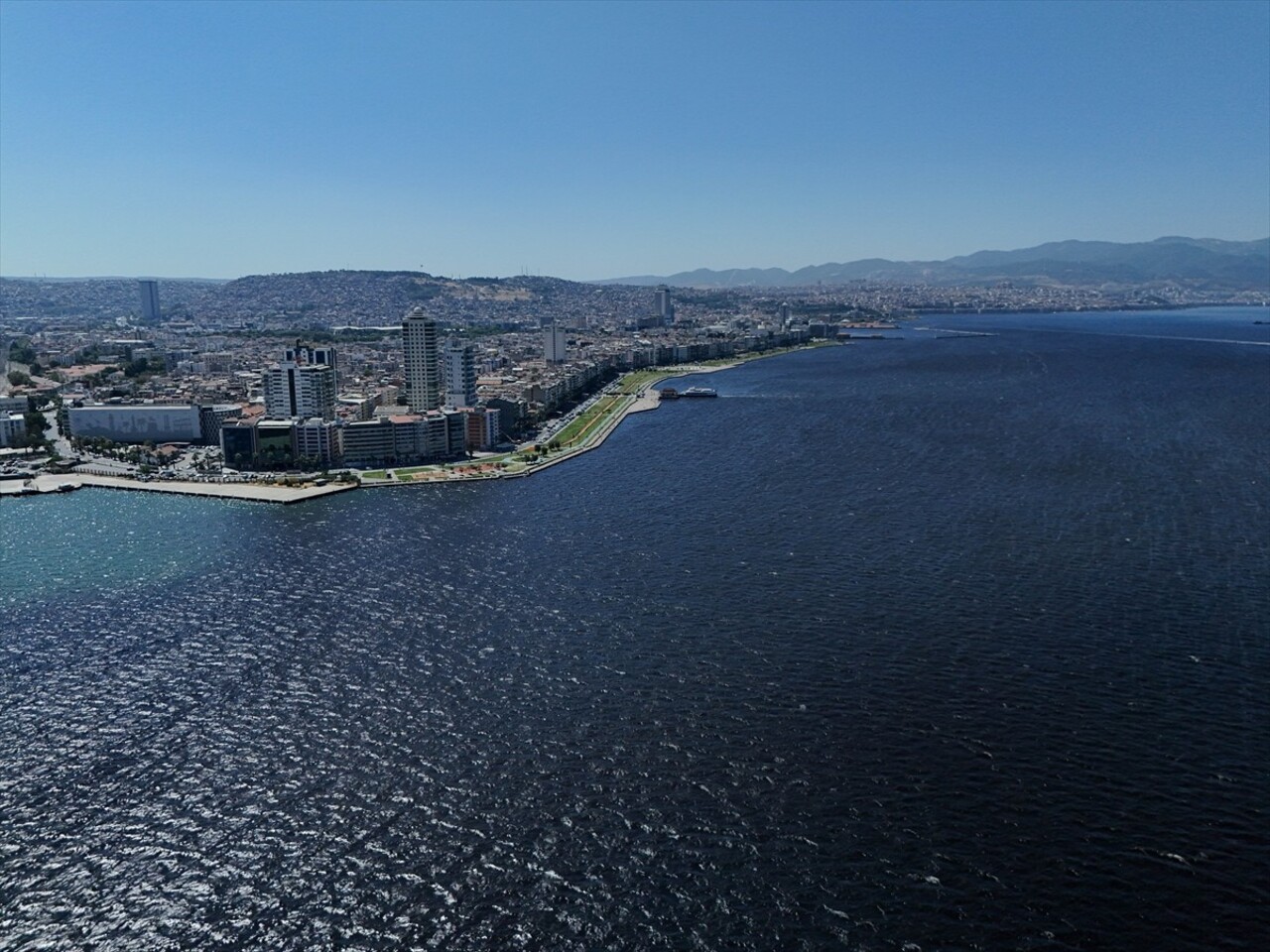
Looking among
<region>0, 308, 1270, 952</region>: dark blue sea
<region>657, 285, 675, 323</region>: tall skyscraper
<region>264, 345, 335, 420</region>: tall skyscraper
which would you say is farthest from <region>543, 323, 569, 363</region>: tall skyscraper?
<region>657, 285, 675, 323</region>: tall skyscraper

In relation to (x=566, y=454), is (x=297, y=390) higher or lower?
higher

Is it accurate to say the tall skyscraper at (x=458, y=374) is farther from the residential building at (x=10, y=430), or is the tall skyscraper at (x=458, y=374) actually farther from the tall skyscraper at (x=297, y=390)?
the residential building at (x=10, y=430)

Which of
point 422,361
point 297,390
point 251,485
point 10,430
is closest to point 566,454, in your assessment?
point 422,361

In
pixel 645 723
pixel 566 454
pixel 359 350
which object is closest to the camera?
pixel 645 723

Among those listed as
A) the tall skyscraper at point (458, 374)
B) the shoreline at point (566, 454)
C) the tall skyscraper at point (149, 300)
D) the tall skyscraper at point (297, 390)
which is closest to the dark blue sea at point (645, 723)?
the shoreline at point (566, 454)

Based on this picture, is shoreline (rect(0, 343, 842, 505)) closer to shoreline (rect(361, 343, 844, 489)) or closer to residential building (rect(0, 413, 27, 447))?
shoreline (rect(361, 343, 844, 489))

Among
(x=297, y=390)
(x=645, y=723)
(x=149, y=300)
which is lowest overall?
(x=645, y=723)

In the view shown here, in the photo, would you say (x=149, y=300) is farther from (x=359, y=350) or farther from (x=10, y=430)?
(x=10, y=430)
